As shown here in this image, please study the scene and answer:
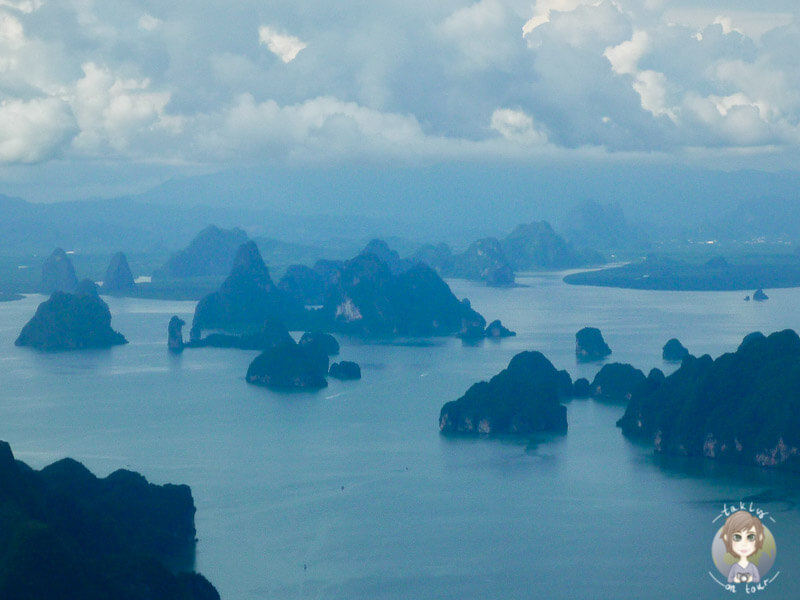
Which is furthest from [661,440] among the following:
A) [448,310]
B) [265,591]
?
[448,310]

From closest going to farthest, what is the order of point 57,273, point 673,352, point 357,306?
1. point 673,352
2. point 357,306
3. point 57,273

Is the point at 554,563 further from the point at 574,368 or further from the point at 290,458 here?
the point at 574,368

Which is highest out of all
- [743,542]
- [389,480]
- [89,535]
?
[743,542]

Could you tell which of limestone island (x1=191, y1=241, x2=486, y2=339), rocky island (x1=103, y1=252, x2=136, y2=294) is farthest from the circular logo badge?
rocky island (x1=103, y1=252, x2=136, y2=294)

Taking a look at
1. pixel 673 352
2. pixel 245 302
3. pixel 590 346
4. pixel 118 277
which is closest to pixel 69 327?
pixel 245 302

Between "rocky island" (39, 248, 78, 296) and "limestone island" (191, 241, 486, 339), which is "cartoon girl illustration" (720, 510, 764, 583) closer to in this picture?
"limestone island" (191, 241, 486, 339)

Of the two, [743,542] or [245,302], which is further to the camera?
[245,302]

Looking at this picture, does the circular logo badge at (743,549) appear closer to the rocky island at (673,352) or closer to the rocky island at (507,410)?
the rocky island at (507,410)

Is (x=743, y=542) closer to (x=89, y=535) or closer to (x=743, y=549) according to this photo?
(x=743, y=549)
